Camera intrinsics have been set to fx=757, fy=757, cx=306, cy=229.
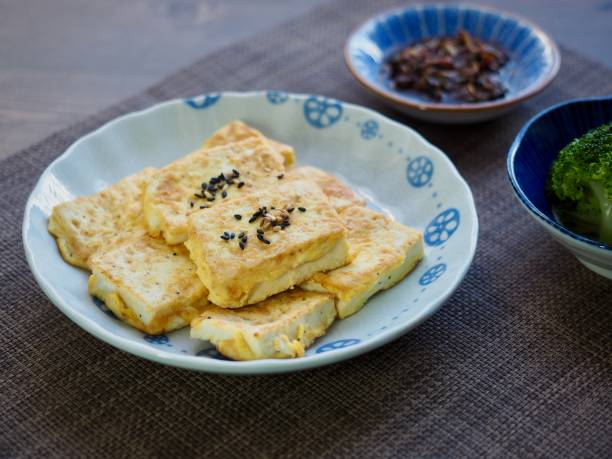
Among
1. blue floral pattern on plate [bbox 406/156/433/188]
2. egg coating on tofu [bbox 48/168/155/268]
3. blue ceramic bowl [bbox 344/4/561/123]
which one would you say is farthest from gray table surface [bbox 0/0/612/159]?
A: blue floral pattern on plate [bbox 406/156/433/188]

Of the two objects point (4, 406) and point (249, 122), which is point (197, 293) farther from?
point (249, 122)

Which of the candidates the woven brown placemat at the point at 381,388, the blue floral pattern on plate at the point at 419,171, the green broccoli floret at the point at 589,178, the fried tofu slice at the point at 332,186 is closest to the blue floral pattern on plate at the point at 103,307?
the woven brown placemat at the point at 381,388

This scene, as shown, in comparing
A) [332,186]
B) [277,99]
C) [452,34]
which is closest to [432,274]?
[332,186]

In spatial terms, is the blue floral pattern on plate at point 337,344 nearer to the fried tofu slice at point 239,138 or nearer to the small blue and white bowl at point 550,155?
the small blue and white bowl at point 550,155

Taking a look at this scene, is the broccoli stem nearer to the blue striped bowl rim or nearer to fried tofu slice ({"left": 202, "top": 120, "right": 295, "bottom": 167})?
the blue striped bowl rim

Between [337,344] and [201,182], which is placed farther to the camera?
[201,182]

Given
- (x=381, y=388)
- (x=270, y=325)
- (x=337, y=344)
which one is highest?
(x=270, y=325)

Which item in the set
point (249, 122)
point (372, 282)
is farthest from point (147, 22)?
point (372, 282)

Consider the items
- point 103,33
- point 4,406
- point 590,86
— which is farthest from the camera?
point 103,33

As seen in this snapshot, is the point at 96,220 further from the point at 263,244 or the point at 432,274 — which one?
the point at 432,274
